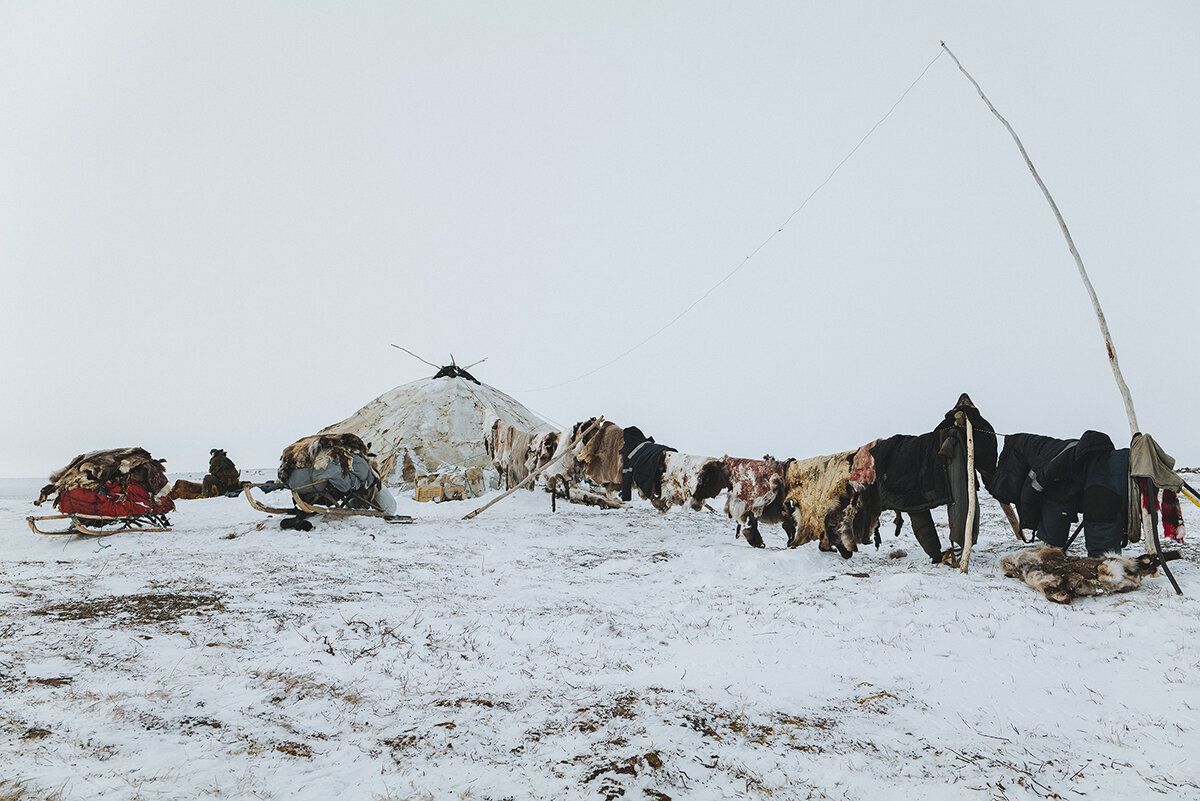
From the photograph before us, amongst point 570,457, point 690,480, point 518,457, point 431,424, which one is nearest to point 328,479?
point 570,457

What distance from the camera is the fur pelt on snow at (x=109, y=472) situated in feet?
32.4

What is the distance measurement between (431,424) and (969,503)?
1884cm

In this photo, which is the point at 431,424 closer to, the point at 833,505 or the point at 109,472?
the point at 109,472

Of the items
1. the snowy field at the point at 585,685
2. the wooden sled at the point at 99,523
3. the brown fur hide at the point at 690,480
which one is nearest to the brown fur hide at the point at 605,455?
the brown fur hide at the point at 690,480

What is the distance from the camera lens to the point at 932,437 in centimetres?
750

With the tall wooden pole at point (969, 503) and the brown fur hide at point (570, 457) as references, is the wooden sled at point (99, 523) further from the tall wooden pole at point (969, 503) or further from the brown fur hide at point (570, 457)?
the tall wooden pole at point (969, 503)

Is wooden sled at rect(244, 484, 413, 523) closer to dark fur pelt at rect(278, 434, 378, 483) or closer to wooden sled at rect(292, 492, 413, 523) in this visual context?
wooden sled at rect(292, 492, 413, 523)

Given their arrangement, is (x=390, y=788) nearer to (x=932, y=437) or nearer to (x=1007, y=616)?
(x=1007, y=616)

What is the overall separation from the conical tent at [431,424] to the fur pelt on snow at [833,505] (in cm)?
1342

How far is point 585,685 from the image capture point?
145 inches

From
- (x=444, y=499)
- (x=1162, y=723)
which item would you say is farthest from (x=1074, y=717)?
(x=444, y=499)

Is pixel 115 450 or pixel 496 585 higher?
pixel 115 450

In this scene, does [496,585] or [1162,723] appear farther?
[496,585]

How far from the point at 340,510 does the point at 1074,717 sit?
35.7ft
